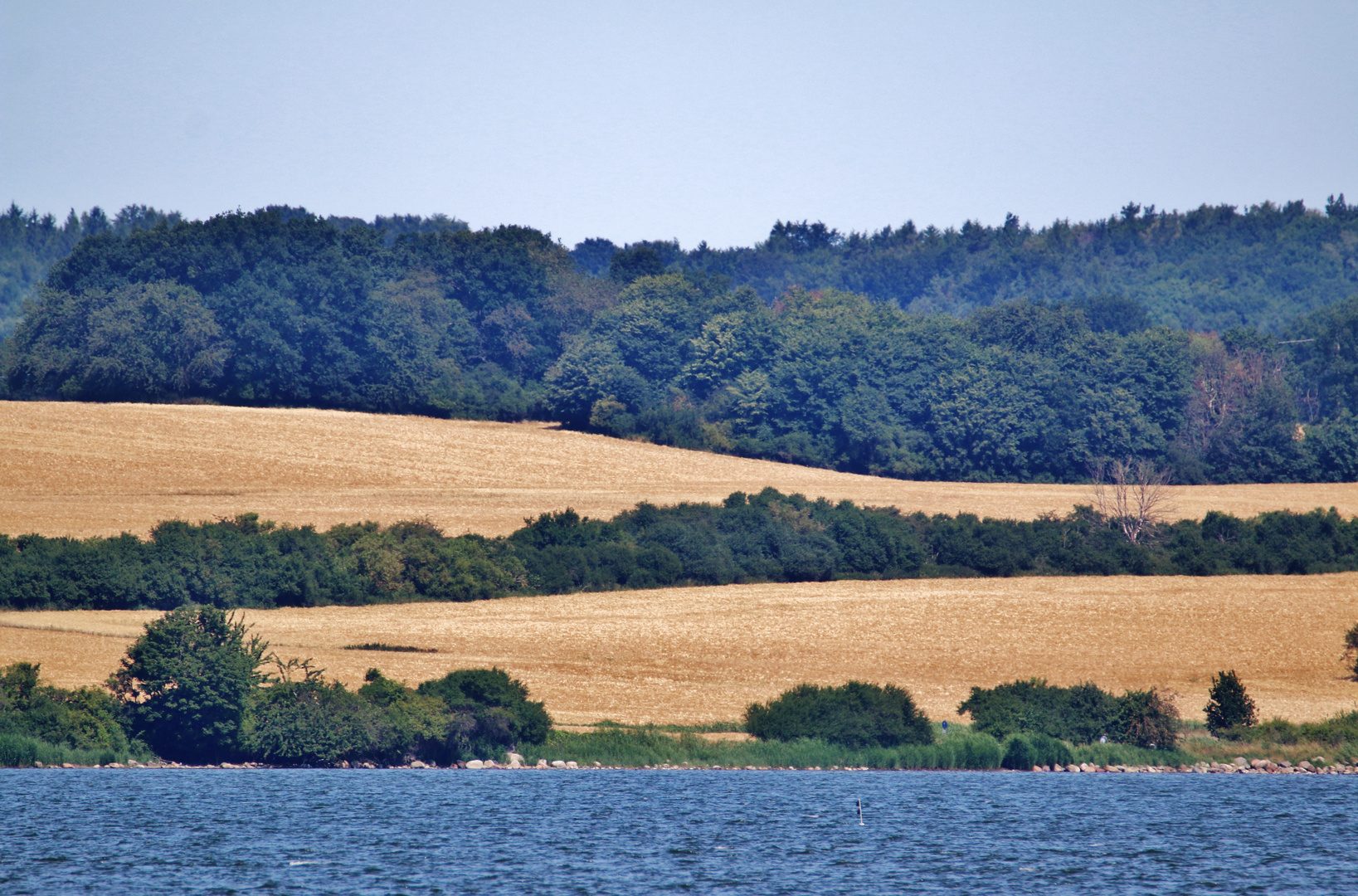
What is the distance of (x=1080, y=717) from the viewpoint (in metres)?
45.7

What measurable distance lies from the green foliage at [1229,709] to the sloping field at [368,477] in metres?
37.7

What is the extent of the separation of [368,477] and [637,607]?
103 ft

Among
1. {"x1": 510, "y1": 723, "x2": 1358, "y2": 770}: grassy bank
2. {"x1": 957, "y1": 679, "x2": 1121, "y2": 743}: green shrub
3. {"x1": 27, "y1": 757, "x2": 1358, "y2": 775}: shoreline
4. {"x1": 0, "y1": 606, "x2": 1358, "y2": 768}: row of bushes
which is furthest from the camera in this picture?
{"x1": 957, "y1": 679, "x2": 1121, "y2": 743}: green shrub

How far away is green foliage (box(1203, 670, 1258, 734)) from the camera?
150 ft

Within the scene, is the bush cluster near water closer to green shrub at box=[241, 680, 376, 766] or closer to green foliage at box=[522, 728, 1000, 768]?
green shrub at box=[241, 680, 376, 766]

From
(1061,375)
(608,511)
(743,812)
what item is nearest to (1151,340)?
(1061,375)

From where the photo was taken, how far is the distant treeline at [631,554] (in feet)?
186

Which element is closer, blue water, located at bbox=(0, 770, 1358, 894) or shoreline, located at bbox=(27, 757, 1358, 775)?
blue water, located at bbox=(0, 770, 1358, 894)

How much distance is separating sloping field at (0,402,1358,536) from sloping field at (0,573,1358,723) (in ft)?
48.9

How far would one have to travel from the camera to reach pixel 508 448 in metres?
99.8

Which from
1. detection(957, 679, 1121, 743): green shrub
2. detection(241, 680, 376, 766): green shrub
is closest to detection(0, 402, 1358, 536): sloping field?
detection(241, 680, 376, 766): green shrub

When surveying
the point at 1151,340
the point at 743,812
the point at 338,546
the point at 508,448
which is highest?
the point at 1151,340

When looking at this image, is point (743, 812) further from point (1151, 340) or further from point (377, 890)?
point (1151, 340)

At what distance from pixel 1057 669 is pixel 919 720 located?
10.9m
